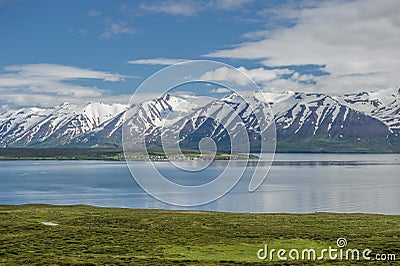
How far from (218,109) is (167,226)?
25.8 meters

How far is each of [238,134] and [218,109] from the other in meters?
4.03

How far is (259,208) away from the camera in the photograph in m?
119

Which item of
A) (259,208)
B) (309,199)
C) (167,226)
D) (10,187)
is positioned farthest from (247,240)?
(10,187)

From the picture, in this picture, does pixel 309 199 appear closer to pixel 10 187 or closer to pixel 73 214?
pixel 73 214

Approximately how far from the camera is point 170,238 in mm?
53938

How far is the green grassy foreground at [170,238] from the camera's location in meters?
43.9

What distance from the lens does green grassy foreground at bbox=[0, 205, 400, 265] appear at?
4391 cm

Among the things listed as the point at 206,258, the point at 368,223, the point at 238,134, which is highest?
the point at 238,134

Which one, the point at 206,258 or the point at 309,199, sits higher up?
the point at 309,199

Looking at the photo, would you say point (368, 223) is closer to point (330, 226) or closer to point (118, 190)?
point (330, 226)

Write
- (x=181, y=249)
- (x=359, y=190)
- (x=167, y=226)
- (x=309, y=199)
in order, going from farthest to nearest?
(x=359, y=190) → (x=309, y=199) → (x=167, y=226) → (x=181, y=249)

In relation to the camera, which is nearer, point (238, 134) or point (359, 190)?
point (238, 134)

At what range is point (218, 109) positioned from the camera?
42375 mm

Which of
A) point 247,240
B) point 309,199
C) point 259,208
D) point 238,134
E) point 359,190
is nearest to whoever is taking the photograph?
point 238,134
